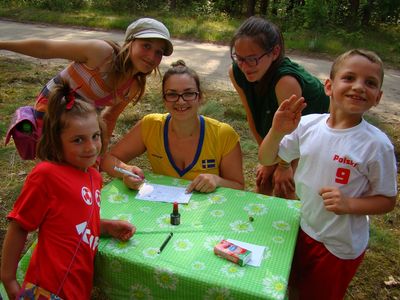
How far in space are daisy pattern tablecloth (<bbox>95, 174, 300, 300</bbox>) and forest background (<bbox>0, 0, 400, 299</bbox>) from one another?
75 centimetres

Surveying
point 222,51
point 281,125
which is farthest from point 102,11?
point 281,125

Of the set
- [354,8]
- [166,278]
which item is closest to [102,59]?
[166,278]

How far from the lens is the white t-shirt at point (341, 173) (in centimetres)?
165

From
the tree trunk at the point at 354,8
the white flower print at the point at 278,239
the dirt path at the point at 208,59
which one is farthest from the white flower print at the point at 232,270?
the tree trunk at the point at 354,8

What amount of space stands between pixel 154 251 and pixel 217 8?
16.7m

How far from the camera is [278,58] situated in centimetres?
235

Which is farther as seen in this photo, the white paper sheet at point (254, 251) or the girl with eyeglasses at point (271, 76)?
the girl with eyeglasses at point (271, 76)

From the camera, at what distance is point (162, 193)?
6.99 feet

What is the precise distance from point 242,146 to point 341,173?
9.55 ft

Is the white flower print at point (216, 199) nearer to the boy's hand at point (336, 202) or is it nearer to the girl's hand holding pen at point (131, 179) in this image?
the girl's hand holding pen at point (131, 179)

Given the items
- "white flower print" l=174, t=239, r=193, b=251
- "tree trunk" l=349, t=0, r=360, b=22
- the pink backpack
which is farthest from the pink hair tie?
"tree trunk" l=349, t=0, r=360, b=22

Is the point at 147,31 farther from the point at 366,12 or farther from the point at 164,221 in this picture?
the point at 366,12

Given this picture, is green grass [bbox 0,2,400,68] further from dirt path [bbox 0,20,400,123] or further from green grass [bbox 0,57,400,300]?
green grass [bbox 0,57,400,300]

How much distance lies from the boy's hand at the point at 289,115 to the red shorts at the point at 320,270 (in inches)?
20.2
